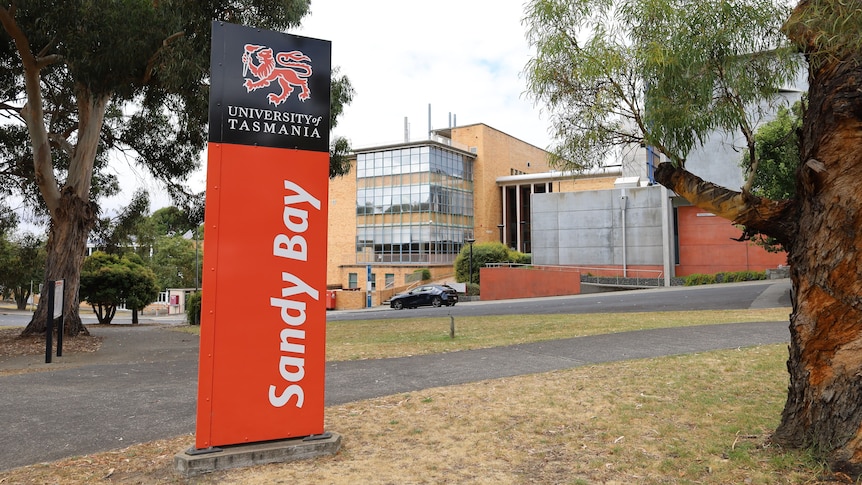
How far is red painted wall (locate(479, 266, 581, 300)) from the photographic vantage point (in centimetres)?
3541

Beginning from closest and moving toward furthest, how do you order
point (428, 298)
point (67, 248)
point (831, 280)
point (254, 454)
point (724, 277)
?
point (831, 280) → point (254, 454) → point (67, 248) → point (428, 298) → point (724, 277)

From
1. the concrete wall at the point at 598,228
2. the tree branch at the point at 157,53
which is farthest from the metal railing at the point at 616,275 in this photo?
the tree branch at the point at 157,53

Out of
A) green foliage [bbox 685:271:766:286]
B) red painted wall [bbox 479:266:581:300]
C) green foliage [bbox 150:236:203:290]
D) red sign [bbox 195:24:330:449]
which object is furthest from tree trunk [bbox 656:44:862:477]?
green foliage [bbox 150:236:203:290]

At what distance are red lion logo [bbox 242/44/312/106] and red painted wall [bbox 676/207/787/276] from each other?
35.6 metres

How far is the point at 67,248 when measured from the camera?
611 inches

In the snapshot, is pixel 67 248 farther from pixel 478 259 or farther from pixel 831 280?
pixel 478 259

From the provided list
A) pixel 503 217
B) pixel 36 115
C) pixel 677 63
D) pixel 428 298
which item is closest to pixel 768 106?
pixel 677 63

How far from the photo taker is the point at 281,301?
4.83 m

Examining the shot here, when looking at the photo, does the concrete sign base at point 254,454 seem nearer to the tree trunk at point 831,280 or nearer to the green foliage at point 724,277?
the tree trunk at point 831,280

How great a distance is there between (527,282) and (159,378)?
29.3 meters

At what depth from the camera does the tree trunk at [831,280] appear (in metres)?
4.18

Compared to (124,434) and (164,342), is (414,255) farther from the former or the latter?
(124,434)

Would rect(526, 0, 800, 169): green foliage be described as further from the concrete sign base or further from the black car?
the black car

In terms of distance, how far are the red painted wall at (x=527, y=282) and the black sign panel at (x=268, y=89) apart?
31894 millimetres
